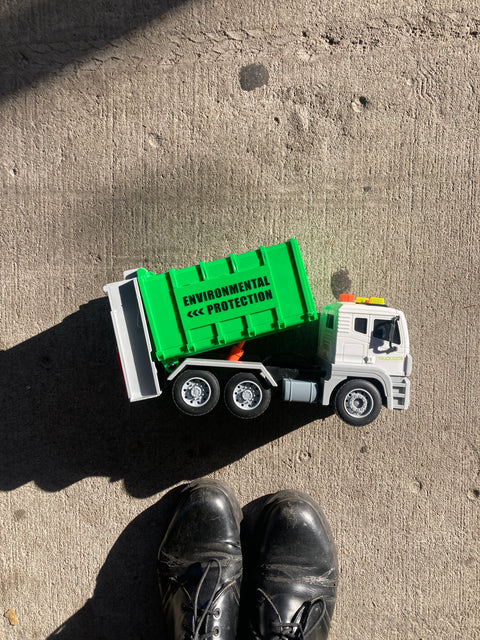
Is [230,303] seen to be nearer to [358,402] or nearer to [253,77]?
[358,402]

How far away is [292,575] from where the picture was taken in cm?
323

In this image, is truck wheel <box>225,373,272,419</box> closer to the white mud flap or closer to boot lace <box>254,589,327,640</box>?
the white mud flap

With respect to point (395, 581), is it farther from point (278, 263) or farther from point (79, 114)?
point (79, 114)

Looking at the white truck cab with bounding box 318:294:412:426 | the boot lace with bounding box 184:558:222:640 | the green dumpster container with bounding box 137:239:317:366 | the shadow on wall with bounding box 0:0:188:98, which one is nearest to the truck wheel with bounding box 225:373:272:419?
the green dumpster container with bounding box 137:239:317:366

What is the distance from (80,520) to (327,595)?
197 centimetres

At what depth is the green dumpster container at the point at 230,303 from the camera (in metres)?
2.77

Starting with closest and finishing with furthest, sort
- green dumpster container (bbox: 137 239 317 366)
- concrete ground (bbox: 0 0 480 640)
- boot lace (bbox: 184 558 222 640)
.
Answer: green dumpster container (bbox: 137 239 317 366) → boot lace (bbox: 184 558 222 640) → concrete ground (bbox: 0 0 480 640)

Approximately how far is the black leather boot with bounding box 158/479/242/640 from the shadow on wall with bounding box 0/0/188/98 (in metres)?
3.50

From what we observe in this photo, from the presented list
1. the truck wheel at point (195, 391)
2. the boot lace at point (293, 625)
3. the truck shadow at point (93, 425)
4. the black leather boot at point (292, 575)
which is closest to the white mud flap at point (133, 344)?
the truck wheel at point (195, 391)

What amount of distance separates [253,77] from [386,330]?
2.20m

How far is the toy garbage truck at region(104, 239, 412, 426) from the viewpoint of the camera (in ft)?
9.11

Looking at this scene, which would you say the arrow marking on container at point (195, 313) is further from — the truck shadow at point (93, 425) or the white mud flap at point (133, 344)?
the truck shadow at point (93, 425)

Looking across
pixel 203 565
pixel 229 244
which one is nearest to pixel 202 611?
pixel 203 565

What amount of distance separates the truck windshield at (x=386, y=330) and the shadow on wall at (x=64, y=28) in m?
2.88
